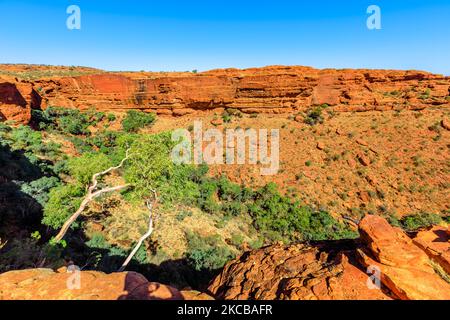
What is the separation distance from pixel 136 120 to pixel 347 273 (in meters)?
27.0

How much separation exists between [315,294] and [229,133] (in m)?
19.9

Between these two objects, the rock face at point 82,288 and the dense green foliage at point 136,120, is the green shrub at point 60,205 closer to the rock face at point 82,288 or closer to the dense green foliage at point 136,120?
the rock face at point 82,288

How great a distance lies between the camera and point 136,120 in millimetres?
26938

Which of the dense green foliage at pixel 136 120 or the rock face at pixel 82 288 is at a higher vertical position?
the dense green foliage at pixel 136 120

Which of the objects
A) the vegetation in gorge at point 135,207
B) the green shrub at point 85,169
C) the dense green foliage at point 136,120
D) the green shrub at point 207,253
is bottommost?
the green shrub at point 207,253

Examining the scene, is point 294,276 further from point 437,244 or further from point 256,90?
point 256,90

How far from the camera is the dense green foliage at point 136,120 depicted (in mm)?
26562

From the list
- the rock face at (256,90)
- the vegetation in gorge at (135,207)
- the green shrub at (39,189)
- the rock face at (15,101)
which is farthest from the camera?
the rock face at (256,90)

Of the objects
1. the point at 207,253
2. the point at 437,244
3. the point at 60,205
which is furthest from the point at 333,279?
the point at 60,205

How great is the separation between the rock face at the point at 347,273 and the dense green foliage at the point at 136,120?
24242mm

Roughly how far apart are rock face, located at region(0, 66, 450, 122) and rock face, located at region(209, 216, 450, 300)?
21340 millimetres

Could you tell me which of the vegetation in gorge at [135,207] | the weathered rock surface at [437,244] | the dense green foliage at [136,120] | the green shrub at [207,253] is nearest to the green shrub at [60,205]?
the vegetation in gorge at [135,207]

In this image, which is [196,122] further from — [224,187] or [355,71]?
[355,71]

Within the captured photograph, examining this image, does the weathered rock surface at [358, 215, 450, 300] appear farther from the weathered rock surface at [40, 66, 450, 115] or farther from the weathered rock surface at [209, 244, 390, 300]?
the weathered rock surface at [40, 66, 450, 115]
